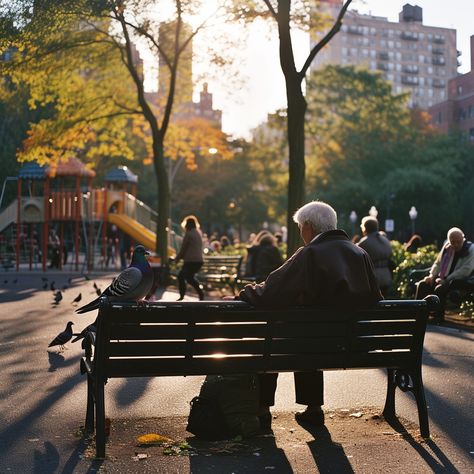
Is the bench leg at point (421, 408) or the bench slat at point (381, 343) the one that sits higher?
the bench slat at point (381, 343)

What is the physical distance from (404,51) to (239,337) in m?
175

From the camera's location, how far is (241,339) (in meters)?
6.11

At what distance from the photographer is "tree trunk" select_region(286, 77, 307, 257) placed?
19.5 metres

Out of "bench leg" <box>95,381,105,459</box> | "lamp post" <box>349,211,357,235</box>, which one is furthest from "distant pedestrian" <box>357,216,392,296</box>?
"lamp post" <box>349,211,357,235</box>

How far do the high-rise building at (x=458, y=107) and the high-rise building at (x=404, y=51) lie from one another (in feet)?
215

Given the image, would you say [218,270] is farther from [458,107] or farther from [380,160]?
[458,107]

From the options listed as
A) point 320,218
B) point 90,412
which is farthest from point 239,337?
point 90,412

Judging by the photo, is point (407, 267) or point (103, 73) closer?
point (407, 267)

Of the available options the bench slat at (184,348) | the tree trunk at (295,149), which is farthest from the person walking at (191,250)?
the bench slat at (184,348)

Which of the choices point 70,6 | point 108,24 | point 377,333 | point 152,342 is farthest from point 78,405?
point 108,24

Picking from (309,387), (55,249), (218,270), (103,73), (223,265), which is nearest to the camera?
(309,387)

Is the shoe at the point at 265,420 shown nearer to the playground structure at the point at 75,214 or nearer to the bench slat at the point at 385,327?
the bench slat at the point at 385,327

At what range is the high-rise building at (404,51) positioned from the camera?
173 metres

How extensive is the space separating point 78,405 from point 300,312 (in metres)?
2.48
